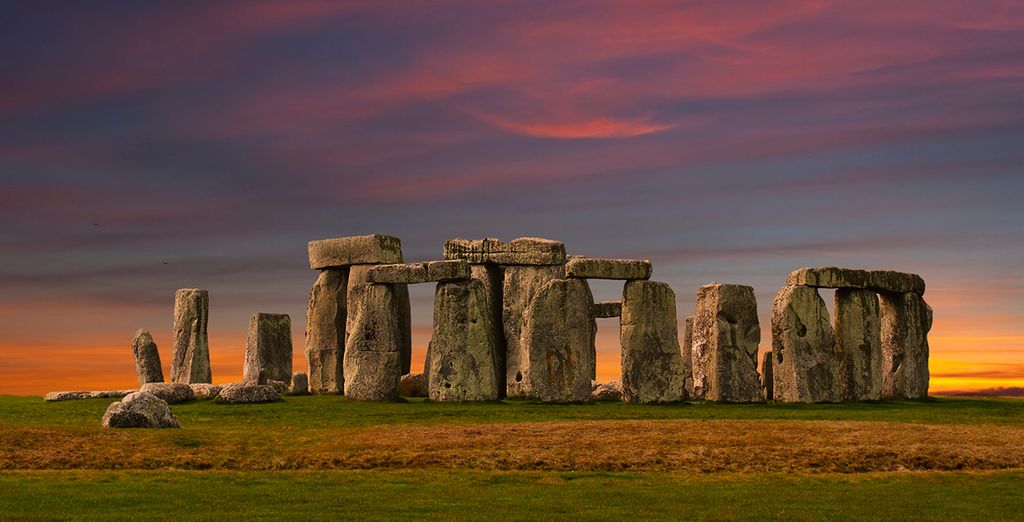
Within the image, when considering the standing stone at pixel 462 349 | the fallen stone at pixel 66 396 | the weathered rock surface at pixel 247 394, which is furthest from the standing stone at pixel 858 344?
the fallen stone at pixel 66 396

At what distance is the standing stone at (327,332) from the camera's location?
35781mm

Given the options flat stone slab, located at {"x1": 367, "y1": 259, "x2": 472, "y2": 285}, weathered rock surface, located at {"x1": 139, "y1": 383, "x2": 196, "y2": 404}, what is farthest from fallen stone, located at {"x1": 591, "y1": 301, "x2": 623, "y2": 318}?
weathered rock surface, located at {"x1": 139, "y1": 383, "x2": 196, "y2": 404}

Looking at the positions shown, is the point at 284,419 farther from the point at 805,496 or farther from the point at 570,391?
the point at 805,496

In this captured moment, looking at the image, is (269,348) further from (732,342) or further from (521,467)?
(521,467)

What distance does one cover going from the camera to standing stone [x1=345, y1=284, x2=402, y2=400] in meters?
30.4

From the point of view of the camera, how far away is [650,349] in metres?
28.7

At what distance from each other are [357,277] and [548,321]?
8058 millimetres

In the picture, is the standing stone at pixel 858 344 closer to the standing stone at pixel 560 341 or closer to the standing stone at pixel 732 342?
the standing stone at pixel 732 342

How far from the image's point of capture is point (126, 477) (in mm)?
17500

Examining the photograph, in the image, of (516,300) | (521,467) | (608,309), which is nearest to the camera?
(521,467)

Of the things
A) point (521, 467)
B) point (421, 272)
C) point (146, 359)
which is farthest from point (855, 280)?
point (146, 359)

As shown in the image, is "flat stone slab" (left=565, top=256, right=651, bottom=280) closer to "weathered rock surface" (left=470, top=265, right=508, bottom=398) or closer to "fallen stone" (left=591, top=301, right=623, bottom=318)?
"weathered rock surface" (left=470, top=265, right=508, bottom=398)

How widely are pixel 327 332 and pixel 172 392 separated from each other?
6.17m

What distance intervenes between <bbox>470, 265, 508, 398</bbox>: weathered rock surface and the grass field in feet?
23.1
